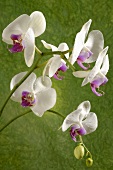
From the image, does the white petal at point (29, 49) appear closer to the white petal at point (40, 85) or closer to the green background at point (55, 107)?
the white petal at point (40, 85)

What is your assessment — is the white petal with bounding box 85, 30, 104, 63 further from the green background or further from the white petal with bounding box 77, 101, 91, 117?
the green background

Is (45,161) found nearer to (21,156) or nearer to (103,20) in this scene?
(21,156)

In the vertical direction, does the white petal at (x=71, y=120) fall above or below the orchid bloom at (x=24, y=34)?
below

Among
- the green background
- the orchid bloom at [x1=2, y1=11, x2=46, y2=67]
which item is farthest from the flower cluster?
the green background

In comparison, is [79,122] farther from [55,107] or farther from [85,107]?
[55,107]

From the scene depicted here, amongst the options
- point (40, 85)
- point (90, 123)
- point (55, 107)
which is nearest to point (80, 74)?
point (40, 85)

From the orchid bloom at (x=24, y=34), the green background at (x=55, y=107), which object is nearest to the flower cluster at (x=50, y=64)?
the orchid bloom at (x=24, y=34)

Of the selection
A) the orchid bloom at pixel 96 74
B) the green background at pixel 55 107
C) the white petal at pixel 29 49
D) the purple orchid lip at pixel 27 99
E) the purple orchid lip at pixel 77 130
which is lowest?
the green background at pixel 55 107

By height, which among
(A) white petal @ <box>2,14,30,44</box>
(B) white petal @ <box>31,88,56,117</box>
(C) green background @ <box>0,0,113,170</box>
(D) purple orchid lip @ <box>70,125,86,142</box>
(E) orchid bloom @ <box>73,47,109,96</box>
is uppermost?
(A) white petal @ <box>2,14,30,44</box>

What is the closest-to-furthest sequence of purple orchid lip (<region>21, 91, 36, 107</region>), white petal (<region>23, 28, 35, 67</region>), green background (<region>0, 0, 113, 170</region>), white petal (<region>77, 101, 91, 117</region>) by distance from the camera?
white petal (<region>23, 28, 35, 67</region>) < purple orchid lip (<region>21, 91, 36, 107</region>) < white petal (<region>77, 101, 91, 117</region>) < green background (<region>0, 0, 113, 170</region>)
